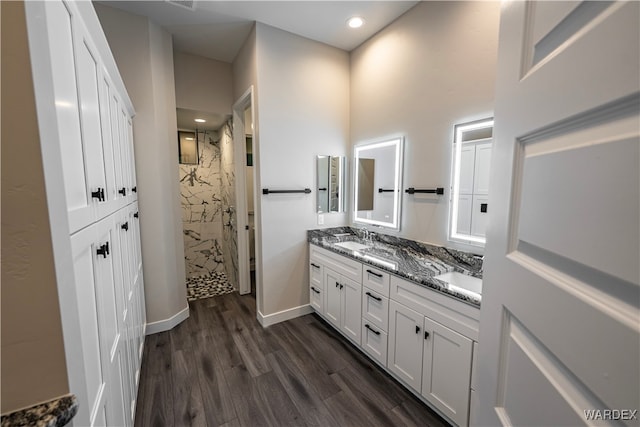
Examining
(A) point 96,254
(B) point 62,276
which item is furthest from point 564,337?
(A) point 96,254

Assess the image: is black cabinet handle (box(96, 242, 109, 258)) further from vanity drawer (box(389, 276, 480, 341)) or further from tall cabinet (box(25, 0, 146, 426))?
vanity drawer (box(389, 276, 480, 341))

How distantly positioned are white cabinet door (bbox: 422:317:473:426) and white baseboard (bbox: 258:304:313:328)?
1498 millimetres

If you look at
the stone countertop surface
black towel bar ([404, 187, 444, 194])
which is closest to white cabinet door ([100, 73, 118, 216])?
the stone countertop surface

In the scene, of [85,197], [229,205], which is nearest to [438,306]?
[85,197]

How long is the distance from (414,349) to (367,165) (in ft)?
5.85

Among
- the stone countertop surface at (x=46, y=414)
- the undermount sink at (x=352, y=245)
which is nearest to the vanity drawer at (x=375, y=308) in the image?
the undermount sink at (x=352, y=245)

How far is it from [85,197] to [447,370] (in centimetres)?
188

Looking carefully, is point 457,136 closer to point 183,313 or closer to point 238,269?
point 238,269

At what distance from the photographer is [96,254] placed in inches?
36.7

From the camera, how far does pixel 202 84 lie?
301cm

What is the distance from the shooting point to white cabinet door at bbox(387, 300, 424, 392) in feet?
5.37

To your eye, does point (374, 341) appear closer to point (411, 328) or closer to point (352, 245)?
point (411, 328)

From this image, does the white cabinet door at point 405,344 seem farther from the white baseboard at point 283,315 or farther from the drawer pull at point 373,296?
the white baseboard at point 283,315

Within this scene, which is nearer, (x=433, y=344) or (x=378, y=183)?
(x=433, y=344)
